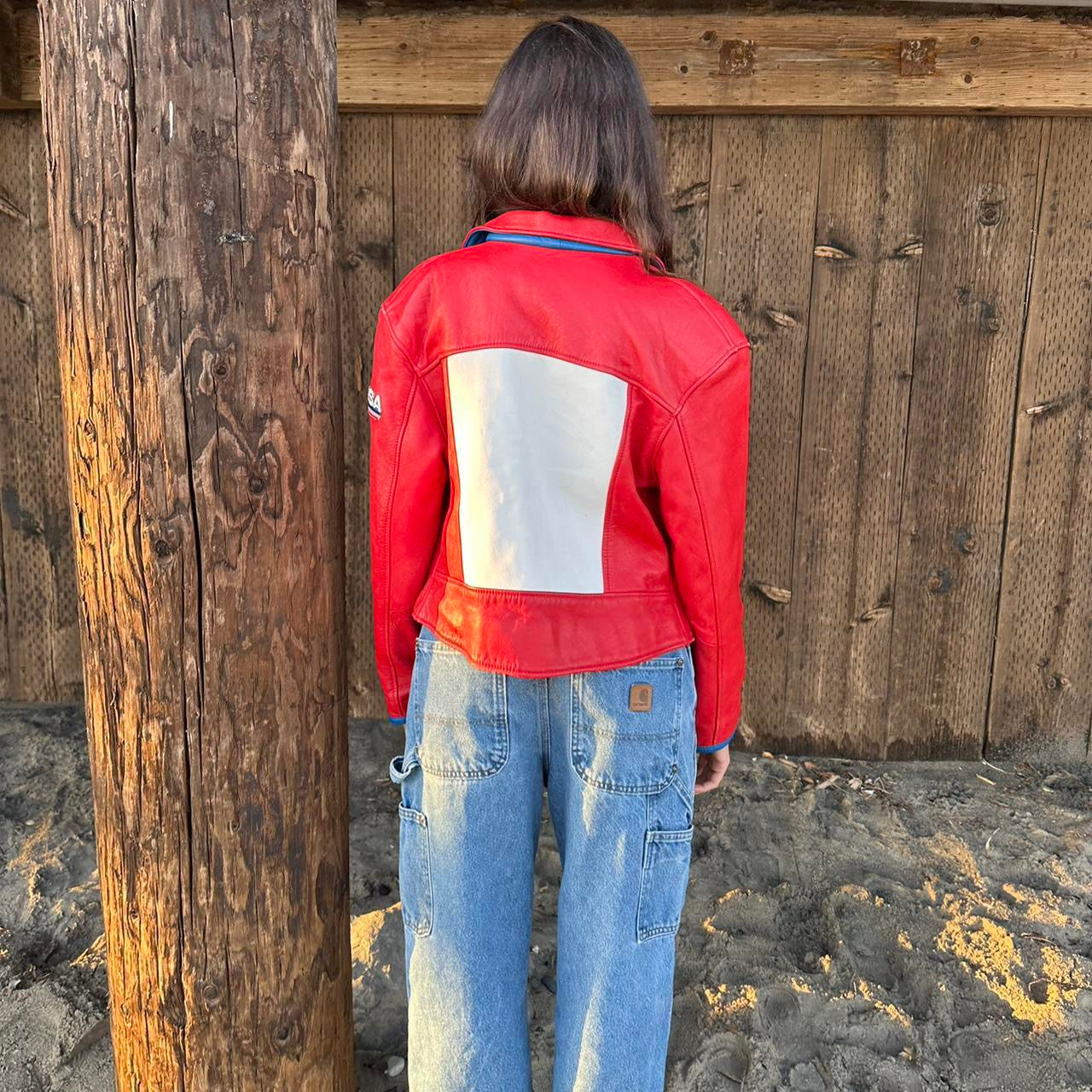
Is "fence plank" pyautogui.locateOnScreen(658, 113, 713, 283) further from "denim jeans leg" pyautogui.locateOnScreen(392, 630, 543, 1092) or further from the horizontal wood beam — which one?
"denim jeans leg" pyautogui.locateOnScreen(392, 630, 543, 1092)

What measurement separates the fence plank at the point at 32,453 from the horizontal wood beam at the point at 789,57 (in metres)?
0.47

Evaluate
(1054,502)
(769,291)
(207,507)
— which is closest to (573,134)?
(207,507)

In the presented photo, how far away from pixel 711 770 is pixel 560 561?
0.57 m

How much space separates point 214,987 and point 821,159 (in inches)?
109

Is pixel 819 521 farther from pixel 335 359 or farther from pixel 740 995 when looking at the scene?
pixel 335 359

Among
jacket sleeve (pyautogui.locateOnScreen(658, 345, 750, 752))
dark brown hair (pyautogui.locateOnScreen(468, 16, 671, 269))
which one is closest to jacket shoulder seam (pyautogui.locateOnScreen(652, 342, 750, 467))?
jacket sleeve (pyautogui.locateOnScreen(658, 345, 750, 752))

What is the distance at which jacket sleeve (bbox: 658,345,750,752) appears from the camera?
1.62 m

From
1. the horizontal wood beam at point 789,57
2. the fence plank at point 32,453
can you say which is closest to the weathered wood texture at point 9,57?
the horizontal wood beam at point 789,57

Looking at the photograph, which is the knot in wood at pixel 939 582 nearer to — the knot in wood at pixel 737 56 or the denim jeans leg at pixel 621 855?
the knot in wood at pixel 737 56

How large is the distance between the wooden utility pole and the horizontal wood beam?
141 centimetres

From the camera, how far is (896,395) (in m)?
3.30

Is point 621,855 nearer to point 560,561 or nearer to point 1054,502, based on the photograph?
point 560,561

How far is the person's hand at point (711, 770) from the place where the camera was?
6.29ft

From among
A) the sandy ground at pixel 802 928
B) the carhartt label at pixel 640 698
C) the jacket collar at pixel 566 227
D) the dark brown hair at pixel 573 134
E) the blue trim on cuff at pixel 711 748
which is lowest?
the sandy ground at pixel 802 928
